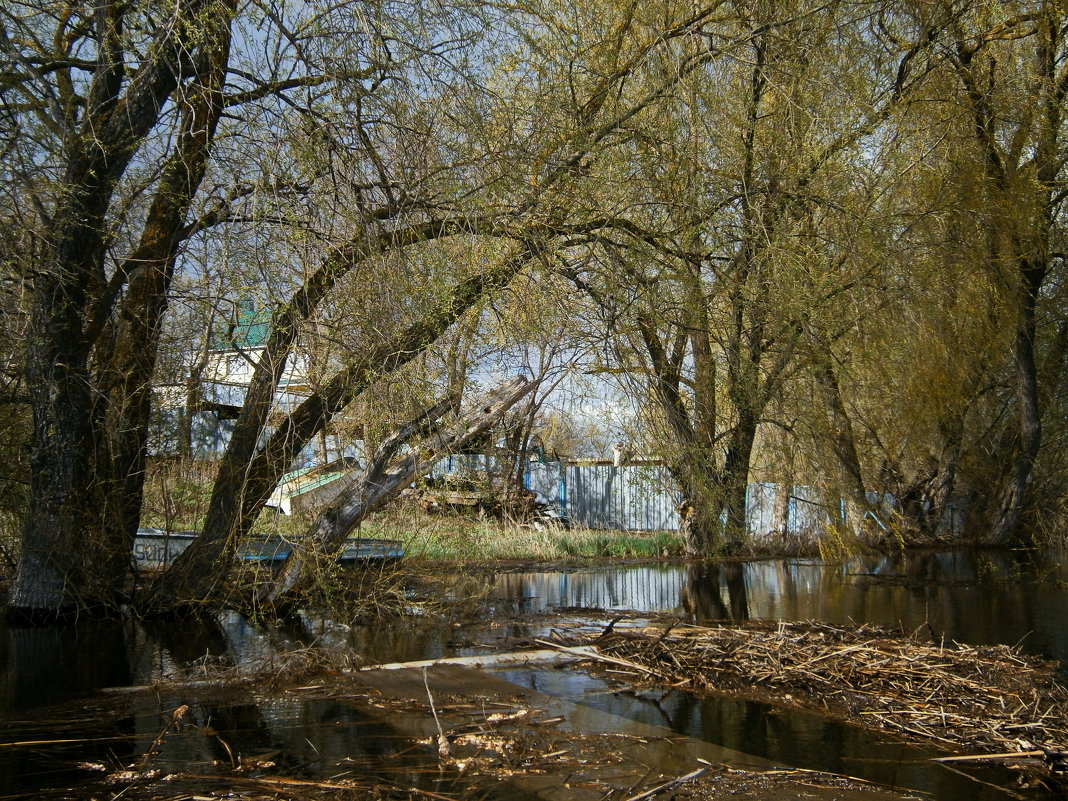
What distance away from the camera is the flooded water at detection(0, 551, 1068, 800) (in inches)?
204

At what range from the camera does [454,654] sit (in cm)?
815

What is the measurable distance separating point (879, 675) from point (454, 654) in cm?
349

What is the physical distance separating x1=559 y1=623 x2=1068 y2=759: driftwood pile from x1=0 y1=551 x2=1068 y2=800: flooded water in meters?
0.36

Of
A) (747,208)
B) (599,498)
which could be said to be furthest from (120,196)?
(599,498)

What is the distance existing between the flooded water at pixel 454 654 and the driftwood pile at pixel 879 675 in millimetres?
357

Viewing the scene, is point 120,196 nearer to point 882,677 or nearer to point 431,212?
point 431,212

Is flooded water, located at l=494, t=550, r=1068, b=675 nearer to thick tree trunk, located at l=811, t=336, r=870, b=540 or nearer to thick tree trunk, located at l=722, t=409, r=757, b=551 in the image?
thick tree trunk, located at l=722, t=409, r=757, b=551

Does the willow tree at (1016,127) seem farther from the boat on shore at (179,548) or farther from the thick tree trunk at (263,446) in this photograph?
the boat on shore at (179,548)

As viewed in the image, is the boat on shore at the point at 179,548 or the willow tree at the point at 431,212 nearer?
the willow tree at the point at 431,212

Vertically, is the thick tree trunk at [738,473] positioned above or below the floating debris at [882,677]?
above

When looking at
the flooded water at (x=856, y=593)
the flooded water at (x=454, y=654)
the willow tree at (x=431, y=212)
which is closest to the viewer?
the flooded water at (x=454, y=654)

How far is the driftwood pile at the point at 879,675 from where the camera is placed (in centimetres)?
576

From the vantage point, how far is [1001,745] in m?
5.50

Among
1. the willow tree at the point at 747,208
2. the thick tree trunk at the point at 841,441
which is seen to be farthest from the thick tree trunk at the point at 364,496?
the thick tree trunk at the point at 841,441
